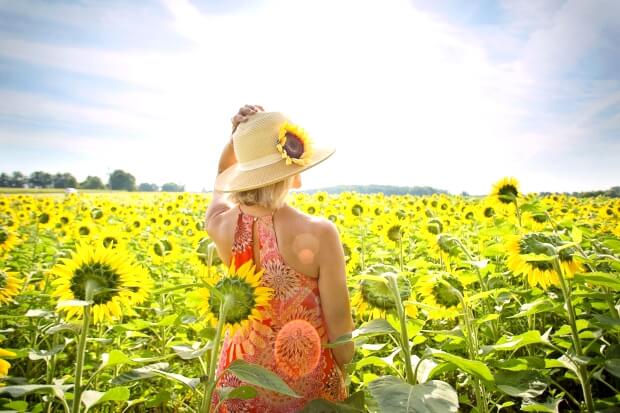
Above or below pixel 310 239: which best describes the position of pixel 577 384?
below

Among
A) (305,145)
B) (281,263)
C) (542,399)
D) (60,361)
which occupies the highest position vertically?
(305,145)

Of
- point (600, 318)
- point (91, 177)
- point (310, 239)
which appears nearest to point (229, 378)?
point (310, 239)

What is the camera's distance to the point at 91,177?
63.9m

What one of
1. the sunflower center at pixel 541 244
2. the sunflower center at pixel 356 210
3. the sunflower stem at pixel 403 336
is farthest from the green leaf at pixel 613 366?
the sunflower center at pixel 356 210

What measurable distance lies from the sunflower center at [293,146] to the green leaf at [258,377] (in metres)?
1.05

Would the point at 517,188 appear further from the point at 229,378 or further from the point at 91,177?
the point at 91,177

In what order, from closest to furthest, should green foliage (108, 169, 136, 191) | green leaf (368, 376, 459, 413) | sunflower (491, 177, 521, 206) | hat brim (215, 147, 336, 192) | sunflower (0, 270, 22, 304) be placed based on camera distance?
green leaf (368, 376, 459, 413)
hat brim (215, 147, 336, 192)
sunflower (0, 270, 22, 304)
sunflower (491, 177, 521, 206)
green foliage (108, 169, 136, 191)

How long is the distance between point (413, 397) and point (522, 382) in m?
0.80

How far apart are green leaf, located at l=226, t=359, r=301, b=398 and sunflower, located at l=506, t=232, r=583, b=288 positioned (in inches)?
52.8

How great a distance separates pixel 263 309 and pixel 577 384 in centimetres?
256

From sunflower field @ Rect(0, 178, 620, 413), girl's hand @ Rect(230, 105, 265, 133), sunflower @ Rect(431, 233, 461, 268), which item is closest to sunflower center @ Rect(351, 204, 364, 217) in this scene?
sunflower field @ Rect(0, 178, 620, 413)

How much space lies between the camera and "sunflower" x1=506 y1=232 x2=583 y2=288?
1.97 meters

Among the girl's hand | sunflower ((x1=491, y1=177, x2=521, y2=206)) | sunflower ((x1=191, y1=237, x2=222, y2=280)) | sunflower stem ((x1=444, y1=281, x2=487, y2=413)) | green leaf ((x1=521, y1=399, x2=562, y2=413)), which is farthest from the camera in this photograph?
sunflower ((x1=491, y1=177, x2=521, y2=206))

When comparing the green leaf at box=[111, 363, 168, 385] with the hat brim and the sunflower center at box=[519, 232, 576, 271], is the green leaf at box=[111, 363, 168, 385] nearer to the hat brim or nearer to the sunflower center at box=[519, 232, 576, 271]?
the hat brim
